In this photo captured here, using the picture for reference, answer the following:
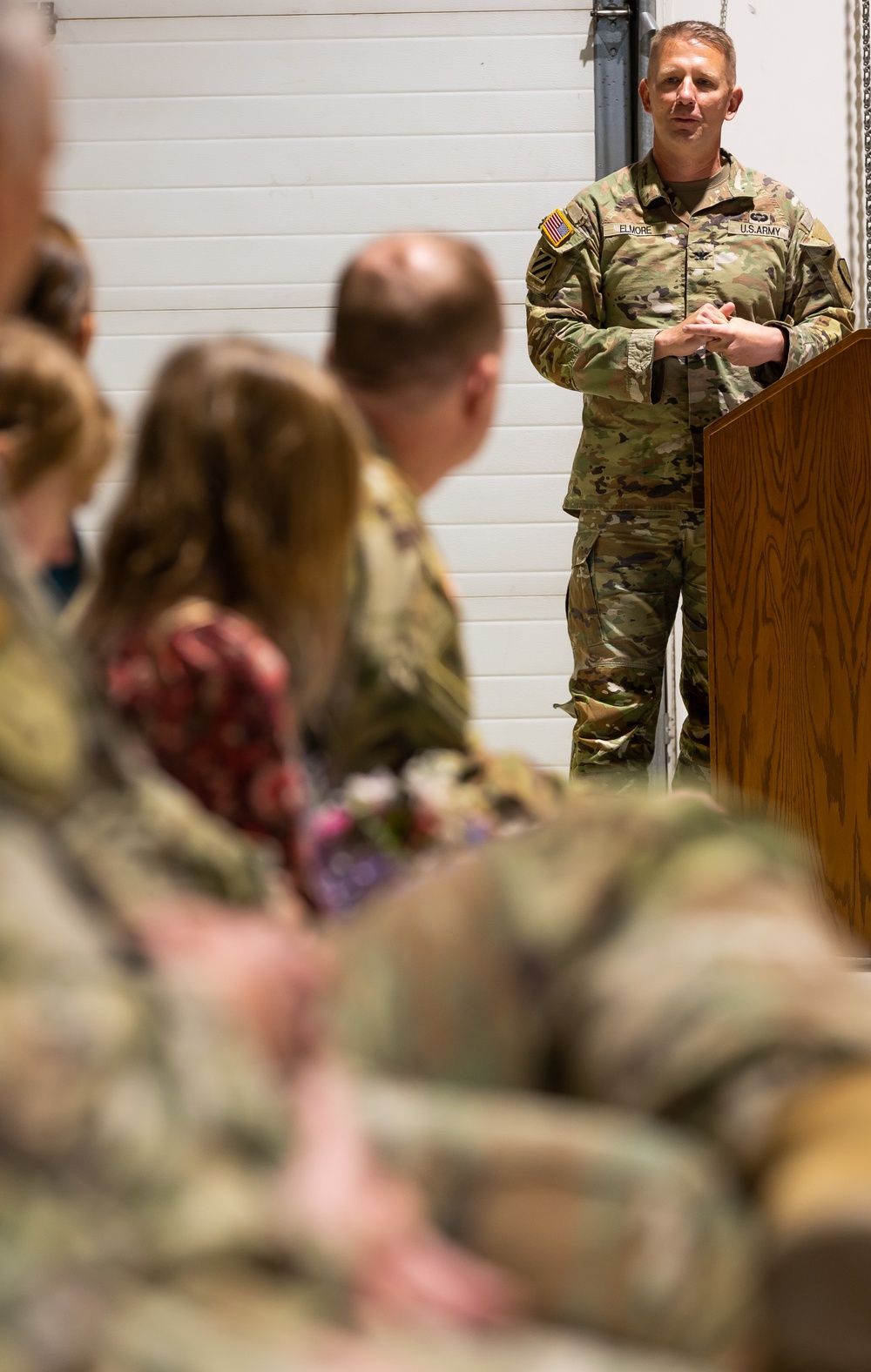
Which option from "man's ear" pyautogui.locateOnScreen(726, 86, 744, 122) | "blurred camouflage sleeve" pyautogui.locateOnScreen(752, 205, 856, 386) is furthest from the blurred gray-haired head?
"man's ear" pyautogui.locateOnScreen(726, 86, 744, 122)

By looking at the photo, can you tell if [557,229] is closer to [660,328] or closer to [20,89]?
[660,328]

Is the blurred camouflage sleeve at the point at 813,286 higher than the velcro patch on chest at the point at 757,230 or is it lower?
lower

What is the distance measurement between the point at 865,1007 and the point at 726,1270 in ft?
0.44

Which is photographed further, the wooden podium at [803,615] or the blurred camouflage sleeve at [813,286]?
the blurred camouflage sleeve at [813,286]

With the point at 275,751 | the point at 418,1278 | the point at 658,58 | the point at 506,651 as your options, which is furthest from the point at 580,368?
the point at 418,1278

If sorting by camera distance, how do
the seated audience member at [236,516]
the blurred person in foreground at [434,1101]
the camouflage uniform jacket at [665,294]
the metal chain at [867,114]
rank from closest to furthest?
the blurred person in foreground at [434,1101], the seated audience member at [236,516], the camouflage uniform jacket at [665,294], the metal chain at [867,114]

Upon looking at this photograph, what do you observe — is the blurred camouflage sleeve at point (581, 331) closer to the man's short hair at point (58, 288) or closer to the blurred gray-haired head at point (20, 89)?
the man's short hair at point (58, 288)

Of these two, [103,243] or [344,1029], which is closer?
[344,1029]

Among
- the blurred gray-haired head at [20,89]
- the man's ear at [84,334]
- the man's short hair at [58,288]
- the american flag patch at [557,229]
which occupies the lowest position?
the american flag patch at [557,229]

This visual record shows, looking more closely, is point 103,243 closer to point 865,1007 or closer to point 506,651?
point 506,651

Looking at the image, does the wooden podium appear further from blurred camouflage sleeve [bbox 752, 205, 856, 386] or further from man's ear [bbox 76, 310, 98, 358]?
man's ear [bbox 76, 310, 98, 358]

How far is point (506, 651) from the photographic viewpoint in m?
4.64

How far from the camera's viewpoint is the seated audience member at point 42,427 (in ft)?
4.27

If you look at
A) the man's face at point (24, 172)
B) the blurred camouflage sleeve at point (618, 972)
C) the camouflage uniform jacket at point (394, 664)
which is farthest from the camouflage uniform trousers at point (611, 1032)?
the camouflage uniform jacket at point (394, 664)
